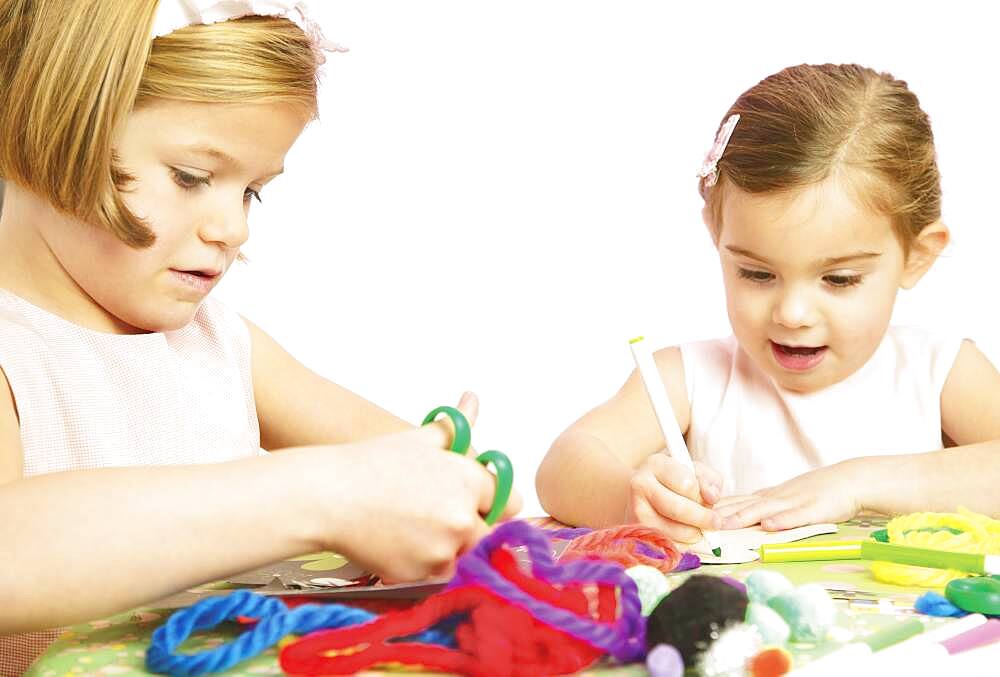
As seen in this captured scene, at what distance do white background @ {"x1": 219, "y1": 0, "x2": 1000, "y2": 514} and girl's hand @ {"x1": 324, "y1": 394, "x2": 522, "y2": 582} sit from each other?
4.72 ft

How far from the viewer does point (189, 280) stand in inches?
37.9

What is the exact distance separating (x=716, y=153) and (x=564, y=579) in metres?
0.84

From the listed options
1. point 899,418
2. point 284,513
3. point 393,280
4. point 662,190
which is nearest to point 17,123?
point 284,513

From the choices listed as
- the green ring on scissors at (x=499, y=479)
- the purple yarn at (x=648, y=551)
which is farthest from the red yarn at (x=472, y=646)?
the purple yarn at (x=648, y=551)

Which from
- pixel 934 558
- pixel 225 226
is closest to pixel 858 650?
pixel 934 558

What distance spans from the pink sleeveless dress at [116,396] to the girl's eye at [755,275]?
524 mm

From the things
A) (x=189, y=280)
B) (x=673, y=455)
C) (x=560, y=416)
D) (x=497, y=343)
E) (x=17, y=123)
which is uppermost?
(x=17, y=123)

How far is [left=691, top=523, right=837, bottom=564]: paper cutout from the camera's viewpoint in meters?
0.84

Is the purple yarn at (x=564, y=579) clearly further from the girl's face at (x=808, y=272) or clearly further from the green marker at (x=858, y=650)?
the girl's face at (x=808, y=272)

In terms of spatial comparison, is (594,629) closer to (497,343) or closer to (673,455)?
(673,455)

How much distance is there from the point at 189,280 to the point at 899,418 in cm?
83

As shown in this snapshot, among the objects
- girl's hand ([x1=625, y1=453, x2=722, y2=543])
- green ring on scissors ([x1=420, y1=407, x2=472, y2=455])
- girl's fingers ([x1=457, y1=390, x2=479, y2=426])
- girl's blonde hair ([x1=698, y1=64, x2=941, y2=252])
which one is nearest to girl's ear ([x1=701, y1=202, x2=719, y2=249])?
girl's blonde hair ([x1=698, y1=64, x2=941, y2=252])

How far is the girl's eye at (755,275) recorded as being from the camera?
1.27m

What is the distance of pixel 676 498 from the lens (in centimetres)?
90
